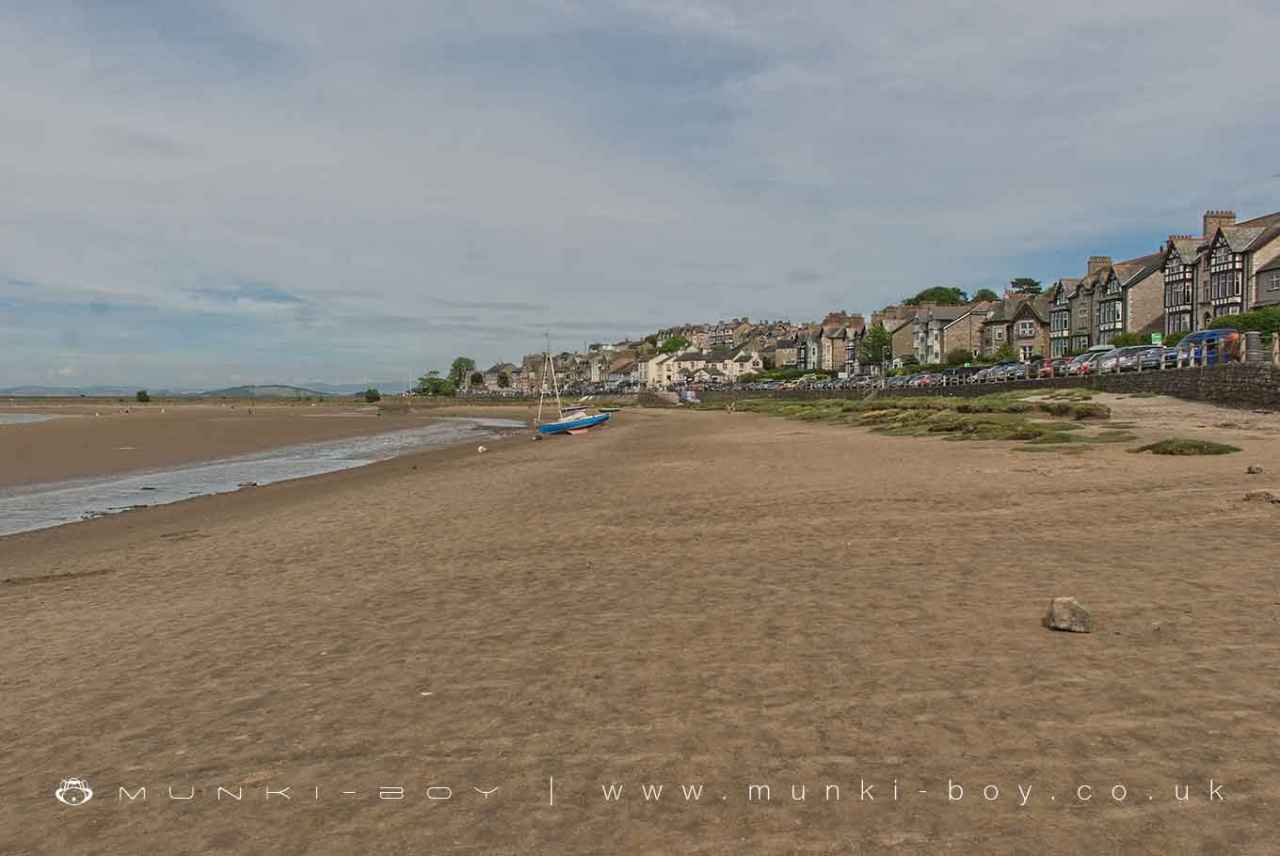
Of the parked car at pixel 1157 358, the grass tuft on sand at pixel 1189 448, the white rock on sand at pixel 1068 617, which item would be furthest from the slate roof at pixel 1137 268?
the white rock on sand at pixel 1068 617

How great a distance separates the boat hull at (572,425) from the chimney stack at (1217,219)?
2467 inches

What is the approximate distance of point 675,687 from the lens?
561 cm

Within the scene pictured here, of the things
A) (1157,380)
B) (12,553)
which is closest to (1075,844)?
(12,553)

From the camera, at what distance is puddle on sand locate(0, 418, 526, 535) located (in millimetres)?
18375

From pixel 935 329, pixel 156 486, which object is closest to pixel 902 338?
pixel 935 329

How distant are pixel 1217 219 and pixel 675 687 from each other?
3568 inches

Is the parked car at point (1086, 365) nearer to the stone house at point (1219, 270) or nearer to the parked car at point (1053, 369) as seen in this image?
the parked car at point (1053, 369)

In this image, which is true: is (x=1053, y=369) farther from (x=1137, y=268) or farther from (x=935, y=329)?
(x=935, y=329)

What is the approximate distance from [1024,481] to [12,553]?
18392 mm

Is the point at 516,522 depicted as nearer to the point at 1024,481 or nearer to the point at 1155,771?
the point at 1024,481

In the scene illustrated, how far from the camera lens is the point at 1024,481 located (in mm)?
14703

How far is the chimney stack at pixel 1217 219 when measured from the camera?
241ft

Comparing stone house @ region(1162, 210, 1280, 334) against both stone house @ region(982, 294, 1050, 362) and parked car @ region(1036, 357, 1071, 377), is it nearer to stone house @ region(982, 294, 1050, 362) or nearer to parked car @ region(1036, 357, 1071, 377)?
parked car @ region(1036, 357, 1071, 377)

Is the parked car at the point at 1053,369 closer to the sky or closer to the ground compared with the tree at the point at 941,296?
closer to the ground
